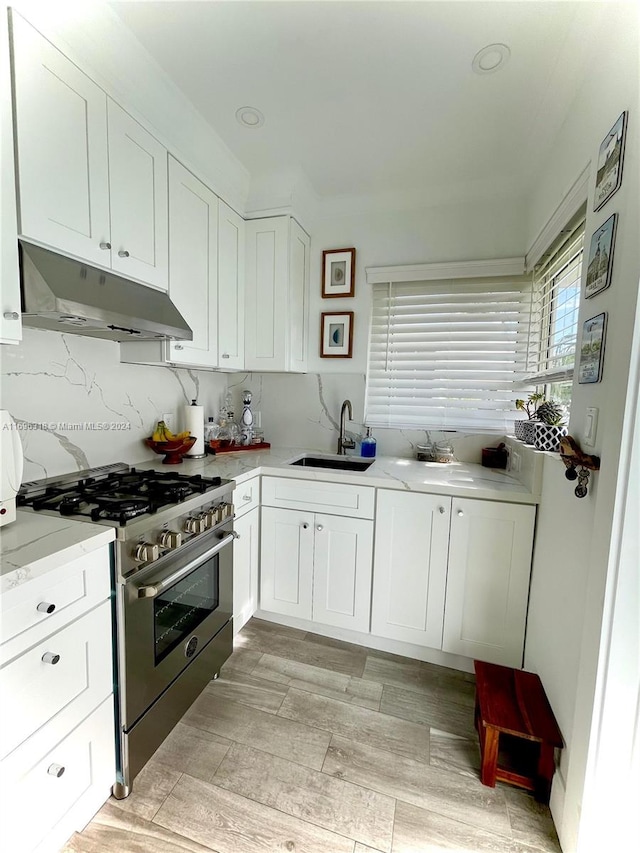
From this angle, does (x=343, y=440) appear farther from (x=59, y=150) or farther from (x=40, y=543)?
(x=59, y=150)

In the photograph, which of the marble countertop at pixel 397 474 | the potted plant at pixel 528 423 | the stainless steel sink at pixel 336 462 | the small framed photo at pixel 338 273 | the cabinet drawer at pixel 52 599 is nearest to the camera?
the cabinet drawer at pixel 52 599

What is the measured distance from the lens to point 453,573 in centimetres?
178

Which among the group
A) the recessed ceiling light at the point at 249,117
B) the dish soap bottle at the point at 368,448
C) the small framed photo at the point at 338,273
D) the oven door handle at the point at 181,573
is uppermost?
the recessed ceiling light at the point at 249,117

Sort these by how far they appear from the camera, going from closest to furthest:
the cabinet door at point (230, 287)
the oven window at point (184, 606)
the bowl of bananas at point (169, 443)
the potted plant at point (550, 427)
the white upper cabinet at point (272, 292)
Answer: the oven window at point (184, 606), the potted plant at point (550, 427), the bowl of bananas at point (169, 443), the cabinet door at point (230, 287), the white upper cabinet at point (272, 292)

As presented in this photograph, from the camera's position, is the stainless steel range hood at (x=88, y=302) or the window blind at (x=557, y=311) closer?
the stainless steel range hood at (x=88, y=302)

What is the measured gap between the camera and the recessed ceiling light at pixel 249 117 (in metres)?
1.69

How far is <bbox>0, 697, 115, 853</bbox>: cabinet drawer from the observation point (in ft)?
2.90

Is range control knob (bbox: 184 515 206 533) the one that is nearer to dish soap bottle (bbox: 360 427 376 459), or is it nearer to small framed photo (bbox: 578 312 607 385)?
dish soap bottle (bbox: 360 427 376 459)

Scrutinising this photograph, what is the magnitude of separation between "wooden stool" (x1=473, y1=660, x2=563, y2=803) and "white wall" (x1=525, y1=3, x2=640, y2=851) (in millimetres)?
53

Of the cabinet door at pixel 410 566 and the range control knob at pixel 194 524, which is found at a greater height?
the range control knob at pixel 194 524

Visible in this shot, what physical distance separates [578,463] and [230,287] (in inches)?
79.5

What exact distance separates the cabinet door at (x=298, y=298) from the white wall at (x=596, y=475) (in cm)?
148

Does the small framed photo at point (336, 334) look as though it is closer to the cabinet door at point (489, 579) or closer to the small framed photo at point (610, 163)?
the cabinet door at point (489, 579)

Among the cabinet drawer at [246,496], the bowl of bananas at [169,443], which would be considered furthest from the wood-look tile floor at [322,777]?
the bowl of bananas at [169,443]
